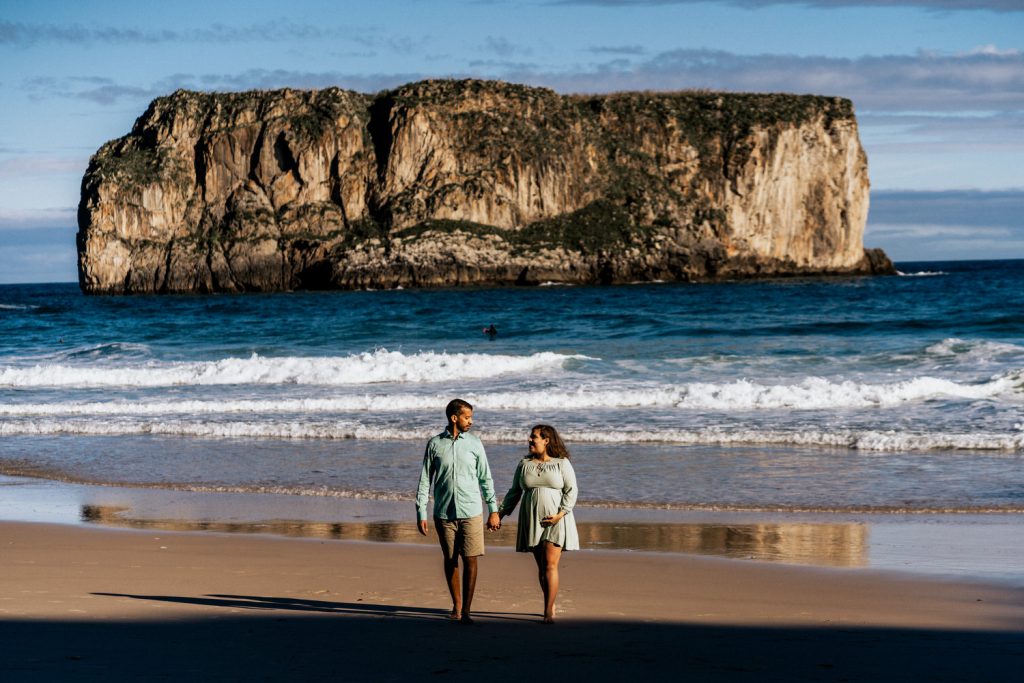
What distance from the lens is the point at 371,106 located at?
98.2 metres

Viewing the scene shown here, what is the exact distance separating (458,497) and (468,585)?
1.76ft

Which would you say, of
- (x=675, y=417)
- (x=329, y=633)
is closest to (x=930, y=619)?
(x=329, y=633)

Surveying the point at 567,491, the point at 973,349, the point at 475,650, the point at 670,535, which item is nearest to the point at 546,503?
the point at 567,491

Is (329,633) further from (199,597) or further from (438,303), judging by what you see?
(438,303)

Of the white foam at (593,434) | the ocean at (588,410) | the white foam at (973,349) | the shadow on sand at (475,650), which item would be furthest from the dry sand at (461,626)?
the white foam at (973,349)

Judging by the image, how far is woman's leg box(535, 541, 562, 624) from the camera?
649 cm

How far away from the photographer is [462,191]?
91875 mm

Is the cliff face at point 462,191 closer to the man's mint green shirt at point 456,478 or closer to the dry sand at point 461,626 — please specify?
the dry sand at point 461,626

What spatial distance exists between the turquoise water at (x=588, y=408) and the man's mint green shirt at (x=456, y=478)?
441cm

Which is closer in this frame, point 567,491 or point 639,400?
point 567,491

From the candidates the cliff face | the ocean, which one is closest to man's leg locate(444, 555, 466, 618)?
the ocean

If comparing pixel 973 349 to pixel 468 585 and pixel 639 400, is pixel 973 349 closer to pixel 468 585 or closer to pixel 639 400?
pixel 639 400

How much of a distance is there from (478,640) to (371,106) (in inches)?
3771

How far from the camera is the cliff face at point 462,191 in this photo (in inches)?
3487
